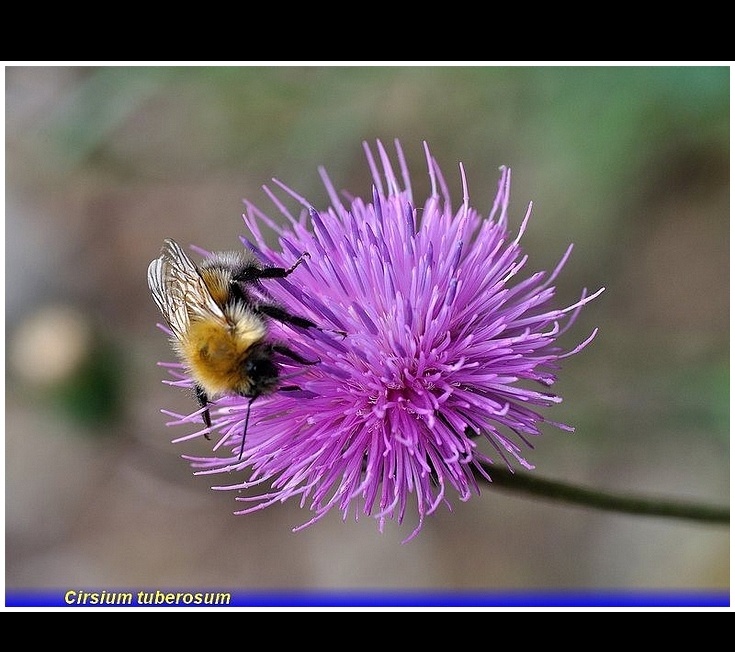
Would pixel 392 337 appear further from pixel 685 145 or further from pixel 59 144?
pixel 59 144

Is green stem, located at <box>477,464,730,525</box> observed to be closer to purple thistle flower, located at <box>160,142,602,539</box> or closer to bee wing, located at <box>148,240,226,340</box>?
purple thistle flower, located at <box>160,142,602,539</box>

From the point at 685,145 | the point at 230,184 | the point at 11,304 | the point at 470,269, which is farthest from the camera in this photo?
the point at 230,184

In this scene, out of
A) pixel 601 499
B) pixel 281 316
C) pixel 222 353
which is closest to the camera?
pixel 222 353

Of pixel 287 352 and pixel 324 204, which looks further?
pixel 324 204

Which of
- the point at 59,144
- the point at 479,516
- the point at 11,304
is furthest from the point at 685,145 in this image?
the point at 11,304

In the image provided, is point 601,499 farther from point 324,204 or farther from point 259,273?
point 324,204

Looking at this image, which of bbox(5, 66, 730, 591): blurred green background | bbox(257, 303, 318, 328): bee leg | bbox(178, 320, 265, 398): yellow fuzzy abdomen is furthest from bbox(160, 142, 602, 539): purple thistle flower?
bbox(5, 66, 730, 591): blurred green background

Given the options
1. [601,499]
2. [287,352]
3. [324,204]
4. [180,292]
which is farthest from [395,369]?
[324,204]
